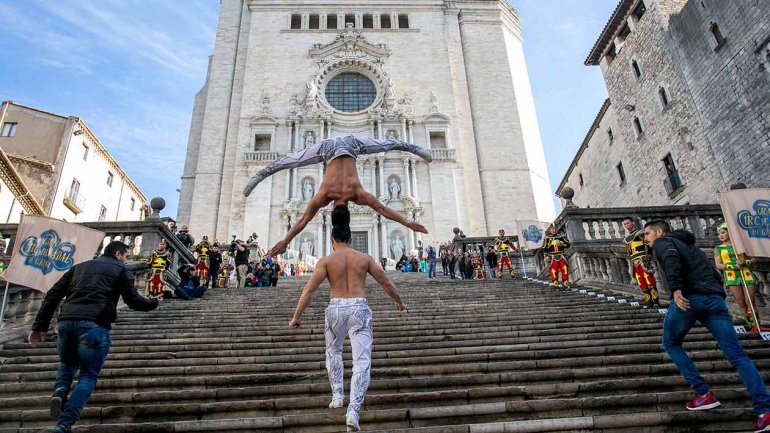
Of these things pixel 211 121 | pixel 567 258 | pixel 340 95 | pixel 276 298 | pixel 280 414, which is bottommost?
pixel 280 414

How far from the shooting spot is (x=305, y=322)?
8.22m

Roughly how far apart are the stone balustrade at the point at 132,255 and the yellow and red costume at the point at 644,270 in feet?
33.0

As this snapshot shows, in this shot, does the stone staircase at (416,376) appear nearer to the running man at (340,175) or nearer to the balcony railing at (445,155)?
the running man at (340,175)

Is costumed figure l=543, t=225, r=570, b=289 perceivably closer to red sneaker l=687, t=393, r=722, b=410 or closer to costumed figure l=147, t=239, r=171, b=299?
red sneaker l=687, t=393, r=722, b=410

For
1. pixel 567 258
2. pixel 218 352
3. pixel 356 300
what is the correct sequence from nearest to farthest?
pixel 356 300, pixel 218 352, pixel 567 258

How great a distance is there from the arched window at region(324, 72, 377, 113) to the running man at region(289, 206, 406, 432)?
27.9 meters

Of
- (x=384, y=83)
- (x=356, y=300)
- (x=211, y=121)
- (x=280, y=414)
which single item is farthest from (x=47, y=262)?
(x=384, y=83)

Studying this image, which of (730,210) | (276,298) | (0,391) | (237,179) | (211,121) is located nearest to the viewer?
(0,391)

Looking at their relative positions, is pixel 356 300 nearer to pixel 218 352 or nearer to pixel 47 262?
pixel 218 352

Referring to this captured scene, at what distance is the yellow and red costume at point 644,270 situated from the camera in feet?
27.3

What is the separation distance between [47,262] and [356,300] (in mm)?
6990

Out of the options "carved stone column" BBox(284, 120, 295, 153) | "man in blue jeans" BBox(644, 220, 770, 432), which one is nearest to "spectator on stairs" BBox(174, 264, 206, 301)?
"man in blue jeans" BBox(644, 220, 770, 432)

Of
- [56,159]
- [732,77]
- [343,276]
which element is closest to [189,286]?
[343,276]

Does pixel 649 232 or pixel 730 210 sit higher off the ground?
pixel 730 210
